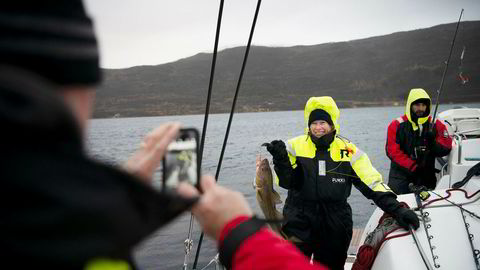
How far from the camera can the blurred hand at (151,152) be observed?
3.13 ft

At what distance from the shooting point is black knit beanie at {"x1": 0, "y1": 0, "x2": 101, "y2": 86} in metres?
0.58

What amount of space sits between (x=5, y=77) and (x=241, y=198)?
0.69 metres

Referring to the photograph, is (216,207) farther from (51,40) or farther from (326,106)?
(326,106)

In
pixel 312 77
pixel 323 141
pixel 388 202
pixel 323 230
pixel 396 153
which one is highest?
pixel 312 77

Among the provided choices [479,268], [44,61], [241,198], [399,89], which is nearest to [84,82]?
[44,61]

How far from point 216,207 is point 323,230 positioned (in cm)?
379

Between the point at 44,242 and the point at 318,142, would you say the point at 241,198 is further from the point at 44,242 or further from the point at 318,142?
the point at 318,142

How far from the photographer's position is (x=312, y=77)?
166500 mm

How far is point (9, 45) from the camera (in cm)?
58

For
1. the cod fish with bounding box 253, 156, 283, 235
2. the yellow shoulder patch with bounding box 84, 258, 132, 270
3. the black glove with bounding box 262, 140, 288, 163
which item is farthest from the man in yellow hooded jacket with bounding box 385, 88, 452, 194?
the yellow shoulder patch with bounding box 84, 258, 132, 270

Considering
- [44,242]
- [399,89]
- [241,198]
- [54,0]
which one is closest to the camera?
[44,242]

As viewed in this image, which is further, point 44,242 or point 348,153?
point 348,153

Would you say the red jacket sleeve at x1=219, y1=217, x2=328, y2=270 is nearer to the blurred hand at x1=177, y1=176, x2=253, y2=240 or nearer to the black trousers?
the blurred hand at x1=177, y1=176, x2=253, y2=240

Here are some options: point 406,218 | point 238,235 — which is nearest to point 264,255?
point 238,235
